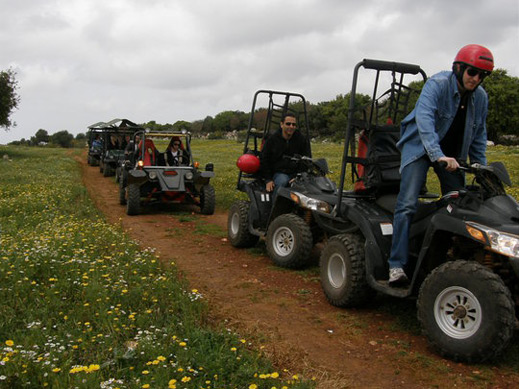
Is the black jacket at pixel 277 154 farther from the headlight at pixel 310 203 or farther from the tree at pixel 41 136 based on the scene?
the tree at pixel 41 136

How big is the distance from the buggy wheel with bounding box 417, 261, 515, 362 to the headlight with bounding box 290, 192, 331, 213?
7.56 ft

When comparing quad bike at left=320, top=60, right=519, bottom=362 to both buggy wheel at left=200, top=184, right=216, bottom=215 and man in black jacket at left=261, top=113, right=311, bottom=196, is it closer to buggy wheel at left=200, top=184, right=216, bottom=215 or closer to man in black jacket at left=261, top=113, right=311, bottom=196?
man in black jacket at left=261, top=113, right=311, bottom=196

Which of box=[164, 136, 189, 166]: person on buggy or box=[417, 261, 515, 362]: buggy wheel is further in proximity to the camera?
box=[164, 136, 189, 166]: person on buggy

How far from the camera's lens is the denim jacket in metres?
4.45

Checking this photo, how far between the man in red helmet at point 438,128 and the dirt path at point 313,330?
631 mm

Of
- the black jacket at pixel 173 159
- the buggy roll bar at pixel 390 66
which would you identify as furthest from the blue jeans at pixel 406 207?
the black jacket at pixel 173 159

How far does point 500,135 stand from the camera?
178 feet

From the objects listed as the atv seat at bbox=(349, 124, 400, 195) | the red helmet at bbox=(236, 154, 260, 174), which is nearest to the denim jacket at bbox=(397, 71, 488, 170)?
the atv seat at bbox=(349, 124, 400, 195)

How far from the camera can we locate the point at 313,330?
485 cm

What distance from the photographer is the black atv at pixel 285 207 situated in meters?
6.83

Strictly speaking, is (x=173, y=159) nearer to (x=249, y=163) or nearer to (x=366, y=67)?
(x=249, y=163)

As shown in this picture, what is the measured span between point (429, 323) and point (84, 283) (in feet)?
11.0

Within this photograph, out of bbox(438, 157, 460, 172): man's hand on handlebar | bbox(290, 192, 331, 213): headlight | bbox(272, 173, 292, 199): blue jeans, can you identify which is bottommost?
bbox(290, 192, 331, 213): headlight

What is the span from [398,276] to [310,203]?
2.12 m
